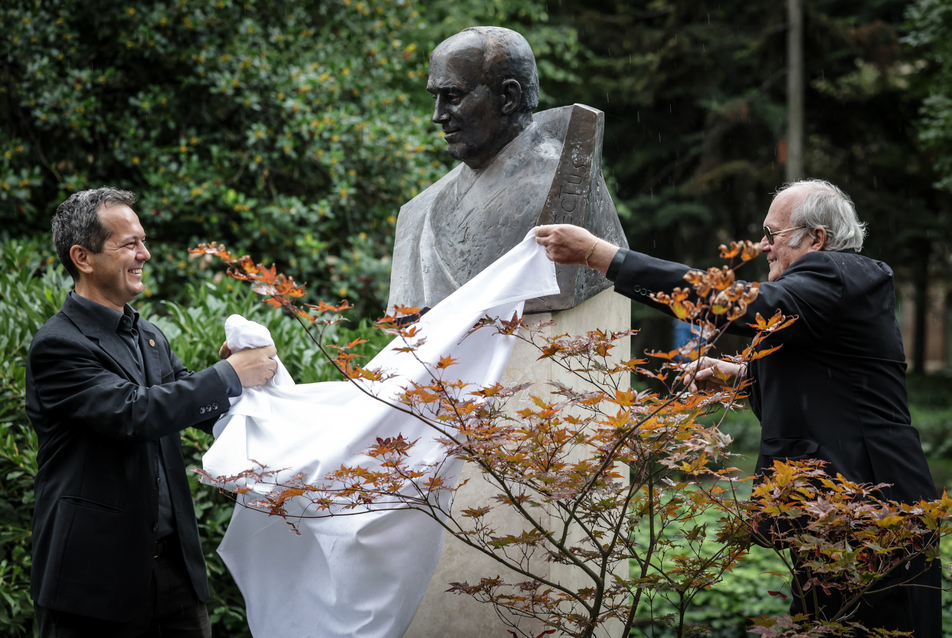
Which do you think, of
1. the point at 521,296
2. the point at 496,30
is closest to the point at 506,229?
the point at 521,296

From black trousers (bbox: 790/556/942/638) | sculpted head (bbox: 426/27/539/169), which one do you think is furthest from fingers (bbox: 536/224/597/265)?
black trousers (bbox: 790/556/942/638)

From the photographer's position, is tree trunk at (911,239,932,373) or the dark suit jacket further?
tree trunk at (911,239,932,373)

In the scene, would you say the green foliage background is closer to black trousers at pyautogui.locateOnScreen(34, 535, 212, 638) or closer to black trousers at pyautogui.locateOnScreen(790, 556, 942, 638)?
black trousers at pyautogui.locateOnScreen(34, 535, 212, 638)

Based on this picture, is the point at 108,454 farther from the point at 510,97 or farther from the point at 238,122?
the point at 238,122

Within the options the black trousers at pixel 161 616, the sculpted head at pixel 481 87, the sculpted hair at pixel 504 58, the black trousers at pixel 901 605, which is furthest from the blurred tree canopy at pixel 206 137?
the black trousers at pixel 901 605

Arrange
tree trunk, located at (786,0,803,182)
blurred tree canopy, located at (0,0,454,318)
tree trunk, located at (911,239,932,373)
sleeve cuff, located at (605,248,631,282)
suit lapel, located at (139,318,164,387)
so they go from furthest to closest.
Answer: tree trunk, located at (911,239,932,373)
tree trunk, located at (786,0,803,182)
blurred tree canopy, located at (0,0,454,318)
suit lapel, located at (139,318,164,387)
sleeve cuff, located at (605,248,631,282)

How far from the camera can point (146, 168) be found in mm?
6211

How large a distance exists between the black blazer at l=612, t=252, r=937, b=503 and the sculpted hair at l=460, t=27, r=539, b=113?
0.97 metres

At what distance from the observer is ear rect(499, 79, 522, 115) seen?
10.2ft

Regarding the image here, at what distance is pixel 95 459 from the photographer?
8.05ft

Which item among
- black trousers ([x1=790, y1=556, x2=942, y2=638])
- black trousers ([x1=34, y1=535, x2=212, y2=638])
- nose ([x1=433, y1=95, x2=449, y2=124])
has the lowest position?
black trousers ([x1=34, y1=535, x2=212, y2=638])

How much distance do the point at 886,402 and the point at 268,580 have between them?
2.05 m

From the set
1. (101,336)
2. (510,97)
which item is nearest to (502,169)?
Answer: (510,97)

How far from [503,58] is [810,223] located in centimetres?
120
